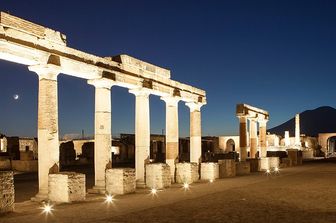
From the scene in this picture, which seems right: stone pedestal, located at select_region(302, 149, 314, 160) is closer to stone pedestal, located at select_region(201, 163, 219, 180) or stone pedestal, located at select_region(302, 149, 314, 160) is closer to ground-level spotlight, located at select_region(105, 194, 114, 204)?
stone pedestal, located at select_region(201, 163, 219, 180)

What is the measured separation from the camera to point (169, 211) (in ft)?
34.1

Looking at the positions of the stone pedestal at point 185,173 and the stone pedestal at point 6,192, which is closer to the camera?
the stone pedestal at point 6,192

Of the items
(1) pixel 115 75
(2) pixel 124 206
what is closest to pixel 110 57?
(1) pixel 115 75

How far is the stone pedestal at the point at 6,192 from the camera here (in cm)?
1021

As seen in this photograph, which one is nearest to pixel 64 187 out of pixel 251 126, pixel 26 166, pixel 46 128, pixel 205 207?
pixel 46 128

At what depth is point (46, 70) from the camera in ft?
40.8

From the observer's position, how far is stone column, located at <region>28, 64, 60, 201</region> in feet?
41.1

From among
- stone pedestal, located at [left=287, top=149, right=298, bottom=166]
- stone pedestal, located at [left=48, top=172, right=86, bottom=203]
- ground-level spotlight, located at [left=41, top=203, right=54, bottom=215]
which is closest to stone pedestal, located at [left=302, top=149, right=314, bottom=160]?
stone pedestal, located at [left=287, top=149, right=298, bottom=166]

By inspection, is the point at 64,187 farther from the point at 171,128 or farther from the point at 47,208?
the point at 171,128

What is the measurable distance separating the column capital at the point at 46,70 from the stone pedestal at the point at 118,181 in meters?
3.81

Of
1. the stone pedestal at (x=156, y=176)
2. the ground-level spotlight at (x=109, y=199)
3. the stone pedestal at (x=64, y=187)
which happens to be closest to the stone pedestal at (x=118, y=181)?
the ground-level spotlight at (x=109, y=199)

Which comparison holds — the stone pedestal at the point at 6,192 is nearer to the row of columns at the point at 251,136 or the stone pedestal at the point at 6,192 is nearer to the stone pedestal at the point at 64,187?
the stone pedestal at the point at 64,187

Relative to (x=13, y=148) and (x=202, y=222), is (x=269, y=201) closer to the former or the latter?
(x=202, y=222)

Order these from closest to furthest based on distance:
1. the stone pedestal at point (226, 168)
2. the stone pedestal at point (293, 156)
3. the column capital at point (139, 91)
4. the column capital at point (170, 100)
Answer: the column capital at point (139, 91) < the column capital at point (170, 100) < the stone pedestal at point (226, 168) < the stone pedestal at point (293, 156)
